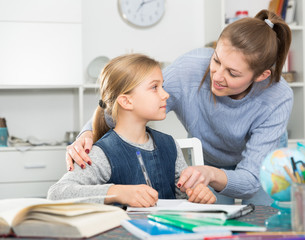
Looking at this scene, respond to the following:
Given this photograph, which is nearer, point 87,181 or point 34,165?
point 87,181

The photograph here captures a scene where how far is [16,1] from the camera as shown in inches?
138

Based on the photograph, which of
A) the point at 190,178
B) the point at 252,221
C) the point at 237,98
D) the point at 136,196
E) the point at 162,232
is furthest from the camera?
the point at 237,98

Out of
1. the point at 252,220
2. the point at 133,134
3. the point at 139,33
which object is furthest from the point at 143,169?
the point at 139,33

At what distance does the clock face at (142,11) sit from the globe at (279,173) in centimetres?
310

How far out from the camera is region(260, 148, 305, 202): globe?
100 cm

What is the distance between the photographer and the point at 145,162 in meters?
1.48

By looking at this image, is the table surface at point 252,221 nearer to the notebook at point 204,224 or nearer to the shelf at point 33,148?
the notebook at point 204,224

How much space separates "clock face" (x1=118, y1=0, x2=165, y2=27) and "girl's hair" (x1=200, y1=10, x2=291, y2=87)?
2296 millimetres

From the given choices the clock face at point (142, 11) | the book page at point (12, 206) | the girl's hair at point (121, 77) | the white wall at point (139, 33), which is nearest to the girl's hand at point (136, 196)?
the book page at point (12, 206)

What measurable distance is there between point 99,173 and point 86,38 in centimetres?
267

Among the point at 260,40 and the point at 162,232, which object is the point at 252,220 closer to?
the point at 162,232

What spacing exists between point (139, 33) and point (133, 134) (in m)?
2.57

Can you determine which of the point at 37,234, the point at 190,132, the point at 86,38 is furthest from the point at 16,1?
the point at 37,234

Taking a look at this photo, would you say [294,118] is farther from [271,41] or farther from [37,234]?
[37,234]
